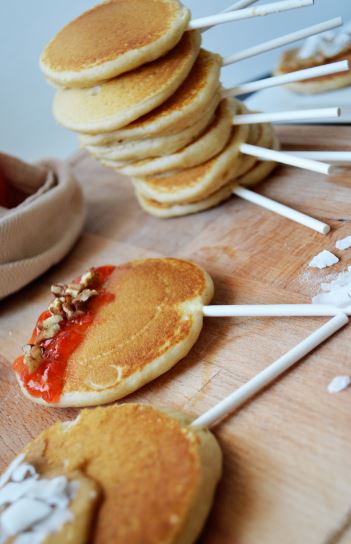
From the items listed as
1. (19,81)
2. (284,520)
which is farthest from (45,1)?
(284,520)

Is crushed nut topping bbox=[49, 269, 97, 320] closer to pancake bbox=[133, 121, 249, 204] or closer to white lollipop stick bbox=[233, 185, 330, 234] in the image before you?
pancake bbox=[133, 121, 249, 204]

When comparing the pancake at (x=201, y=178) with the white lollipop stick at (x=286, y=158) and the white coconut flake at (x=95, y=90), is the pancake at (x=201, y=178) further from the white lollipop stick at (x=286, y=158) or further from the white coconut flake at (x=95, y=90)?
the white coconut flake at (x=95, y=90)

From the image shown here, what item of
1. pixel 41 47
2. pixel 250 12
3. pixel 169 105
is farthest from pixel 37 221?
pixel 41 47

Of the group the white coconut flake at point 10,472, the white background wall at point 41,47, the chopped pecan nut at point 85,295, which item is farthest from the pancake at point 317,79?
the white coconut flake at point 10,472

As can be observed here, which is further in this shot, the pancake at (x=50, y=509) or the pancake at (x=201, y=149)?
the pancake at (x=201, y=149)

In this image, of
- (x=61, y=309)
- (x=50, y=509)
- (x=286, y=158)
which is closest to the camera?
(x=50, y=509)

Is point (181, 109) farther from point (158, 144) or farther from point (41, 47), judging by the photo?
point (41, 47)
